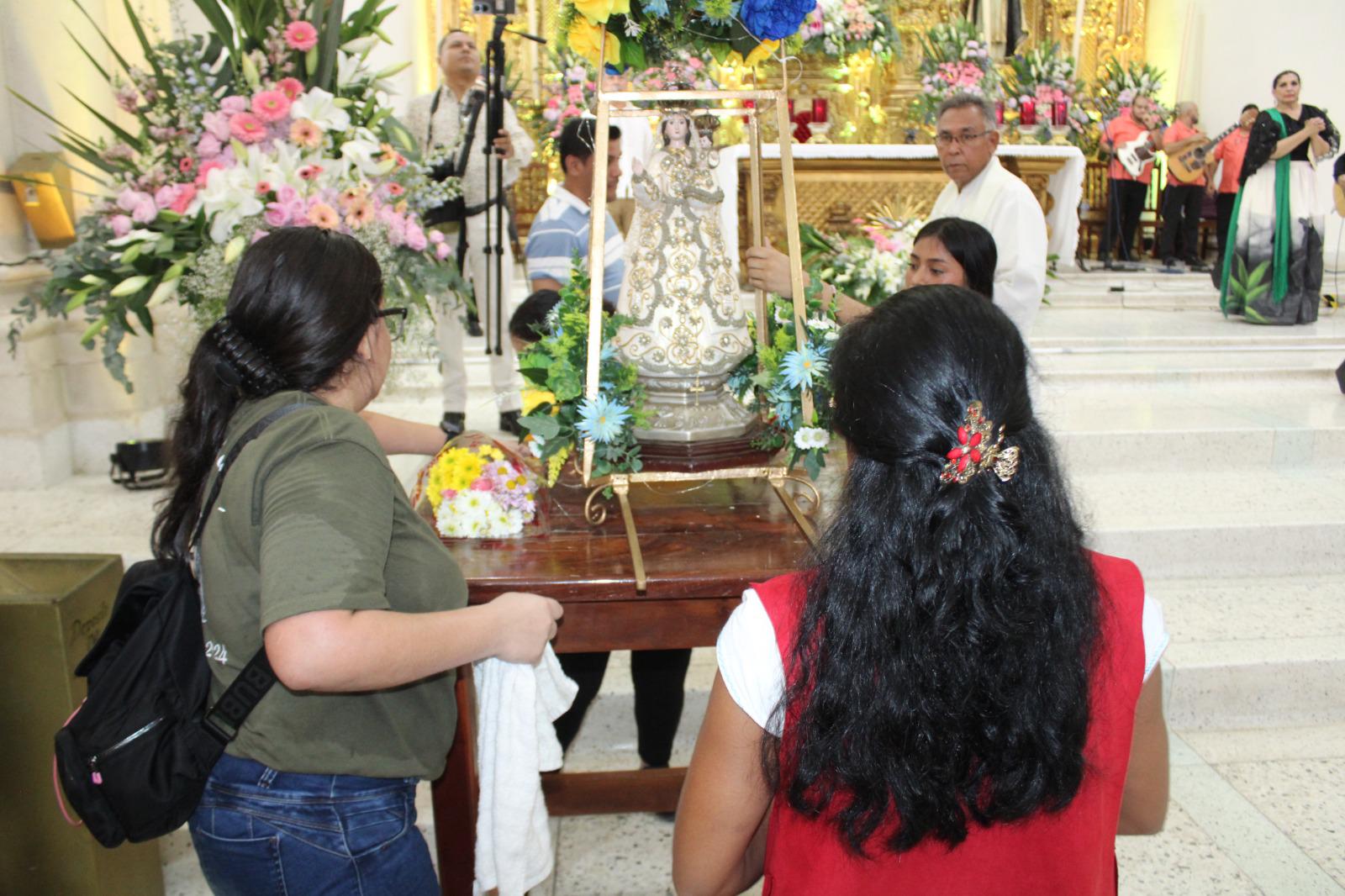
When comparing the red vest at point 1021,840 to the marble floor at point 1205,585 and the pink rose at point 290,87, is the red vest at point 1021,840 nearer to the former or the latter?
the marble floor at point 1205,585

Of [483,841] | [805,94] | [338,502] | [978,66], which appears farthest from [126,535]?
[978,66]

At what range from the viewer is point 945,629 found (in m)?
1.05

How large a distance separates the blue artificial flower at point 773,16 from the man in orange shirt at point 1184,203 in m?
9.87

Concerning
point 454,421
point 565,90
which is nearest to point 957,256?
point 454,421

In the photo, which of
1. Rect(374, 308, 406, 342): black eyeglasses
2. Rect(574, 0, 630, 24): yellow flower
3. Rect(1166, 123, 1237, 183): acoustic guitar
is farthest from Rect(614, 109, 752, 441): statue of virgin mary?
Rect(1166, 123, 1237, 183): acoustic guitar

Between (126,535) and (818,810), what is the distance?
11.3 ft

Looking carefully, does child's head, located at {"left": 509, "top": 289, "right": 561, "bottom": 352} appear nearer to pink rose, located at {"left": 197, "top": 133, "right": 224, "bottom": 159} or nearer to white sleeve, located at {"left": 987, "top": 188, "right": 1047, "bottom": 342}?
pink rose, located at {"left": 197, "top": 133, "right": 224, "bottom": 159}

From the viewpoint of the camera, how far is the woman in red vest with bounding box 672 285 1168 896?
1.04 m

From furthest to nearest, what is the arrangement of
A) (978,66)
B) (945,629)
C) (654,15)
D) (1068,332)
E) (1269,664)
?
(978,66), (1068,332), (1269,664), (654,15), (945,629)

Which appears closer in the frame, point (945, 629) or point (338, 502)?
point (945, 629)

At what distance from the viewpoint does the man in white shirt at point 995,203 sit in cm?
345

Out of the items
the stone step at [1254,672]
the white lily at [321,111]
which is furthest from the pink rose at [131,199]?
the stone step at [1254,672]

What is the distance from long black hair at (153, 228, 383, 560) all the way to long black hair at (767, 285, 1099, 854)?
2.25ft

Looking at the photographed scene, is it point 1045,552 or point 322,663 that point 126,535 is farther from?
point 1045,552
